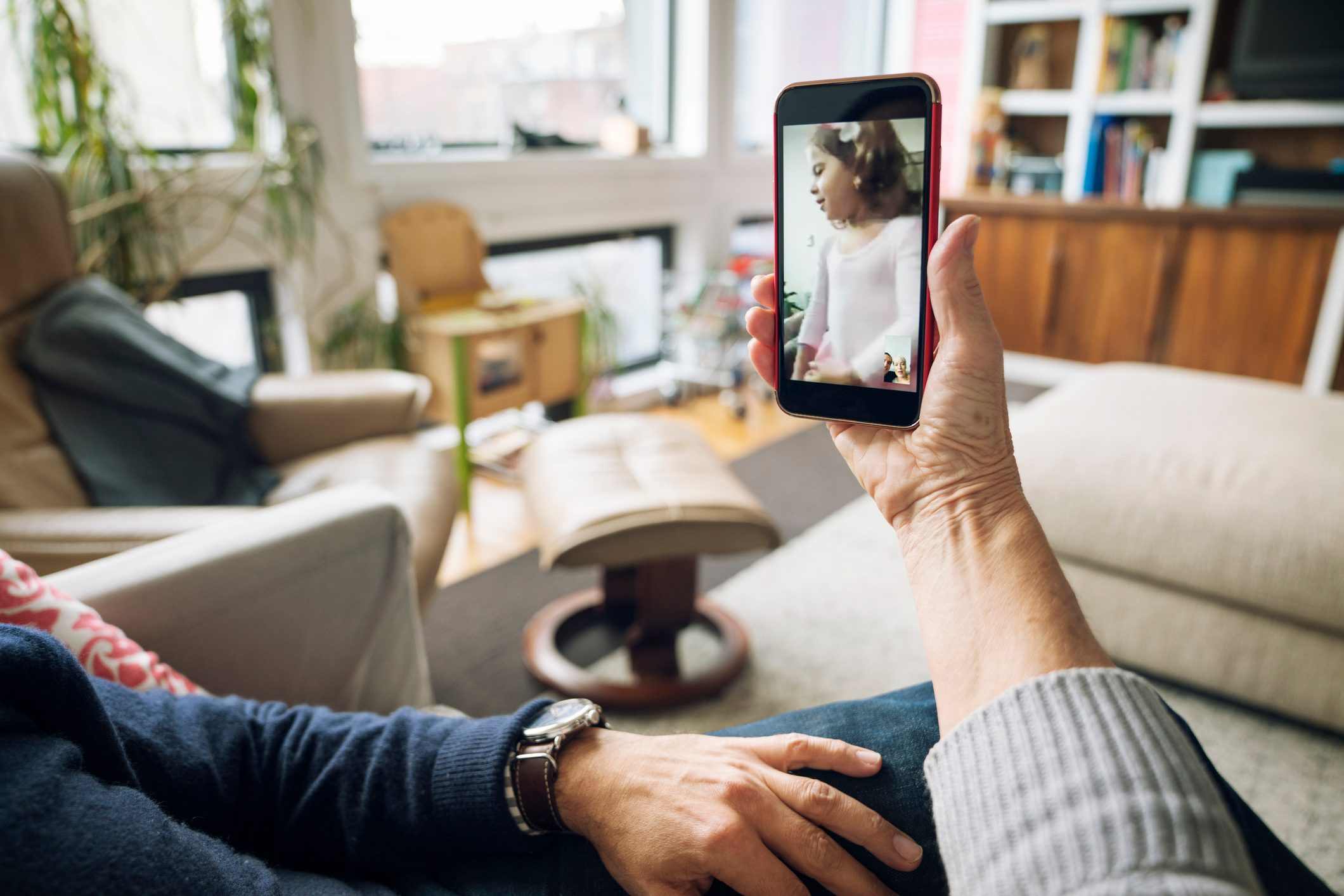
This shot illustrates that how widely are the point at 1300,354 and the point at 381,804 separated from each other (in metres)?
3.69

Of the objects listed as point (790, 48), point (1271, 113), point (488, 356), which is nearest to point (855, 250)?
point (488, 356)

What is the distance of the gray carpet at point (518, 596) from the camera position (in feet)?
5.42

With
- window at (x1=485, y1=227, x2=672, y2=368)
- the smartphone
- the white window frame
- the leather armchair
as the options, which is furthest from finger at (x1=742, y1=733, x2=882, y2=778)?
window at (x1=485, y1=227, x2=672, y2=368)

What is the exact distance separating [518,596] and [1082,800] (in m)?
1.69

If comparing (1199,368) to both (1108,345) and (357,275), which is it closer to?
(1108,345)

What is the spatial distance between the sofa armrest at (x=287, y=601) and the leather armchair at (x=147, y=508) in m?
0.08

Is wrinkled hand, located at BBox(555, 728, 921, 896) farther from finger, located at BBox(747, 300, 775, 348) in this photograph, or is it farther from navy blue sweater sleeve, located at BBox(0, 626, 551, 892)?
finger, located at BBox(747, 300, 775, 348)

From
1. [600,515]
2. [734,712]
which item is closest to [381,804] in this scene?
[600,515]

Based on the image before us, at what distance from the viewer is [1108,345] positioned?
12.1ft

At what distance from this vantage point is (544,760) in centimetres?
67

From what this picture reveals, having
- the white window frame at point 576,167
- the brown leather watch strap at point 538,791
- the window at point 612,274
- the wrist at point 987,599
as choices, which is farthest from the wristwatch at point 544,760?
the window at point 612,274

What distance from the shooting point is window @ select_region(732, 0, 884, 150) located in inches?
156

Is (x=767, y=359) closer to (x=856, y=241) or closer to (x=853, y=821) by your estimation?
(x=856, y=241)

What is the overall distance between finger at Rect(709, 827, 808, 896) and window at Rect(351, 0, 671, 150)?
2498 millimetres
